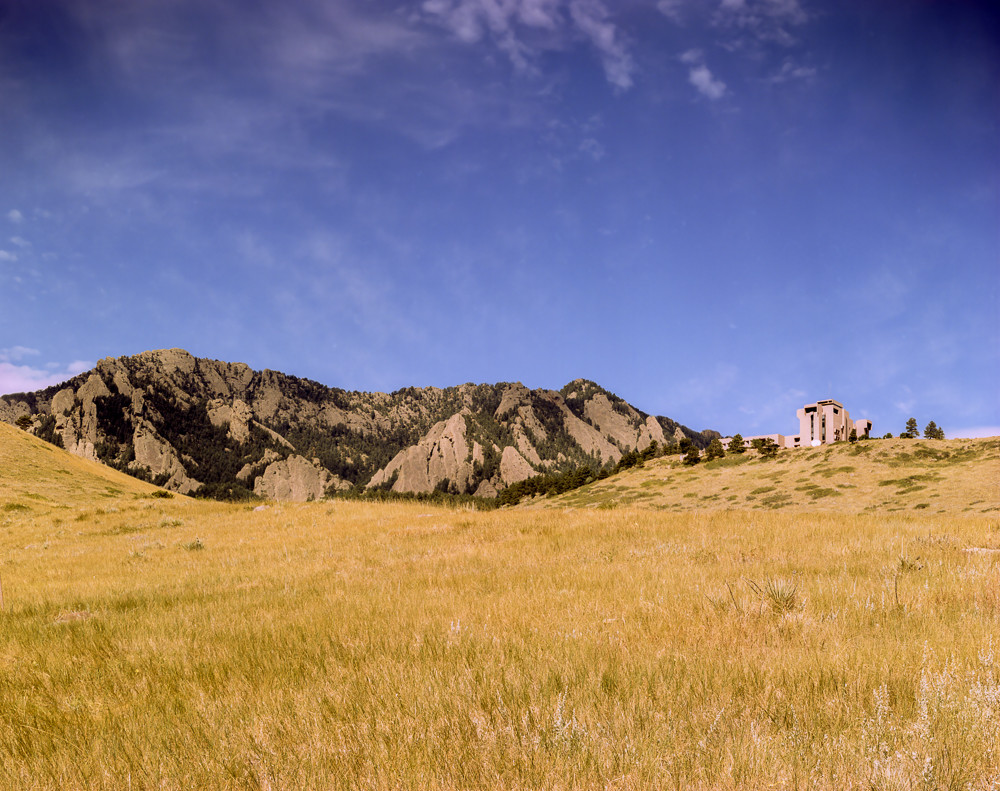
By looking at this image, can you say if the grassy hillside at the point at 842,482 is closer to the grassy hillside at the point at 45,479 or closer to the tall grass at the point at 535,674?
the tall grass at the point at 535,674

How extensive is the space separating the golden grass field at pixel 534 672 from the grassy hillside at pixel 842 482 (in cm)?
2376

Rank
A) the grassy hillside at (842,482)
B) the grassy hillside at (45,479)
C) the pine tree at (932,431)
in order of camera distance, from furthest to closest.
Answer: the pine tree at (932,431) → the grassy hillside at (45,479) → the grassy hillside at (842,482)

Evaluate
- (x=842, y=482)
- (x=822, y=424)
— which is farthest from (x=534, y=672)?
(x=822, y=424)

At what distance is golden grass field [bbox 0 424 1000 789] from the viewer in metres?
2.67

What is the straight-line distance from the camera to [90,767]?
312 centimetres

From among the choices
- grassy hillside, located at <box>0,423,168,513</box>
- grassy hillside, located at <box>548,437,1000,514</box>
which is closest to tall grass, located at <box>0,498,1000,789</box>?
grassy hillside, located at <box>548,437,1000,514</box>

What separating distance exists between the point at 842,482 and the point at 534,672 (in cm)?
4467

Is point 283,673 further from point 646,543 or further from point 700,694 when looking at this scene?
point 646,543

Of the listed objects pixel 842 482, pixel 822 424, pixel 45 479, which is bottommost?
pixel 45 479

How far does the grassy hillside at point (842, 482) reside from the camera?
30297 mm

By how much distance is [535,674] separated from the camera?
3.77 metres

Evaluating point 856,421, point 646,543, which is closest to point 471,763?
point 646,543

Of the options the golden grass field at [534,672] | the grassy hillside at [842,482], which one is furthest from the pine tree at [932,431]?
the golden grass field at [534,672]

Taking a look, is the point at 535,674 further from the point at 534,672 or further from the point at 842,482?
the point at 842,482
